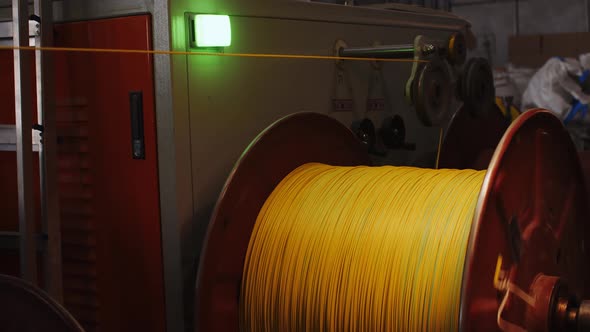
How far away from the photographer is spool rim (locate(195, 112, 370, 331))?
1.93 metres

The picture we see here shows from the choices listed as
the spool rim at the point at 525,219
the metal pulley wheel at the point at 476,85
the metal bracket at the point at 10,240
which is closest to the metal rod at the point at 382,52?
the metal pulley wheel at the point at 476,85

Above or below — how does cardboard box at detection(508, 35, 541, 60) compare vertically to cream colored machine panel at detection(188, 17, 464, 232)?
above

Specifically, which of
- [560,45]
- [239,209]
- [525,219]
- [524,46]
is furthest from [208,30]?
[524,46]

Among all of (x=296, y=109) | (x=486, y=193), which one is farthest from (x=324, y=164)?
(x=486, y=193)

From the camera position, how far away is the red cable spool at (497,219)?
62.7 inches

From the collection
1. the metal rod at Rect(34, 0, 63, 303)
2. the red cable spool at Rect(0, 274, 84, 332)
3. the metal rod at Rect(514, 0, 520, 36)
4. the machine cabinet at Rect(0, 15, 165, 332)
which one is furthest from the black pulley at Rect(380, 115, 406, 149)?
the metal rod at Rect(514, 0, 520, 36)

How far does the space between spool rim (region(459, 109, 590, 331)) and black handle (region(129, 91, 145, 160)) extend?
869 mm

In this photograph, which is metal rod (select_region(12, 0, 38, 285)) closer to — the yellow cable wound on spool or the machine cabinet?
the machine cabinet

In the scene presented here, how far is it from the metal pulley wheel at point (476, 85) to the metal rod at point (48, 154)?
4.58 ft

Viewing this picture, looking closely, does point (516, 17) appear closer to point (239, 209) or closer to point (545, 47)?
point (545, 47)

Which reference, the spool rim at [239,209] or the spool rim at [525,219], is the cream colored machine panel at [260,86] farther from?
the spool rim at [525,219]

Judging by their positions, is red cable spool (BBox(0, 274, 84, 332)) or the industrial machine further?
the industrial machine

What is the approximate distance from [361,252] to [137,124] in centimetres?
63

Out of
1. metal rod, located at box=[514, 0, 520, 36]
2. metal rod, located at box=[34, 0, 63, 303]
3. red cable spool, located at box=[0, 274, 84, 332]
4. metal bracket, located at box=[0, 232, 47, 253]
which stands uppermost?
metal rod, located at box=[514, 0, 520, 36]
